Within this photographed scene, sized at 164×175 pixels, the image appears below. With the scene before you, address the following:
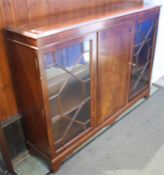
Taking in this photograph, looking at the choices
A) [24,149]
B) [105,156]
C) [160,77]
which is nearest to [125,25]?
[105,156]

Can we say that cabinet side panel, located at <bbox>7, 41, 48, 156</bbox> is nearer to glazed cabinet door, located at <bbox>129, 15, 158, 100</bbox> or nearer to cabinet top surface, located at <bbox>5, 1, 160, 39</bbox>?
cabinet top surface, located at <bbox>5, 1, 160, 39</bbox>

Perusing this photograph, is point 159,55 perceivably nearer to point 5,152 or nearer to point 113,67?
point 113,67

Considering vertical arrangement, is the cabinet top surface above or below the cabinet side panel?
above

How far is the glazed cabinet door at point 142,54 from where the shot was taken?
1914mm

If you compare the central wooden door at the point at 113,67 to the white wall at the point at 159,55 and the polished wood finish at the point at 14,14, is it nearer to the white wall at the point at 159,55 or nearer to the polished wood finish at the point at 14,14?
the polished wood finish at the point at 14,14

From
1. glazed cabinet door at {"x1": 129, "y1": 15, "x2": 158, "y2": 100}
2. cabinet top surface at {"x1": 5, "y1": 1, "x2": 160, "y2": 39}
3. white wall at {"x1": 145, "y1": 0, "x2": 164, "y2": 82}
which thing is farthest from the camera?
white wall at {"x1": 145, "y1": 0, "x2": 164, "y2": 82}

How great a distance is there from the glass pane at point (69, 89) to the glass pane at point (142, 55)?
0.63 metres

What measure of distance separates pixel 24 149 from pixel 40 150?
0.20m

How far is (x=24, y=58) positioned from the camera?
1278 mm

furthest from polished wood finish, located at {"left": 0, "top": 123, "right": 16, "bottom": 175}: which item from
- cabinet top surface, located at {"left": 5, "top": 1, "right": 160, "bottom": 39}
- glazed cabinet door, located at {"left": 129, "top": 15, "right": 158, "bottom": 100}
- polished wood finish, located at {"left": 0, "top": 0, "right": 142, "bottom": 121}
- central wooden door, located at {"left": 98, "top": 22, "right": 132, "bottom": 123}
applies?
glazed cabinet door, located at {"left": 129, "top": 15, "right": 158, "bottom": 100}

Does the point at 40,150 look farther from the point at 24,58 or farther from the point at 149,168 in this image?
the point at 149,168

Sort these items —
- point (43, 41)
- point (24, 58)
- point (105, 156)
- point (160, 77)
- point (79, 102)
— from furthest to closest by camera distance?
1. point (160, 77)
2. point (105, 156)
3. point (79, 102)
4. point (24, 58)
5. point (43, 41)

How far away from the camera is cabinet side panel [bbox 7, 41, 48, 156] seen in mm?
1261

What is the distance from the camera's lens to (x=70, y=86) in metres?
1.46
